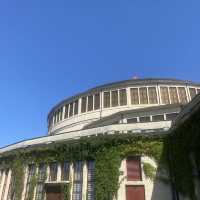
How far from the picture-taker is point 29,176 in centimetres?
2328

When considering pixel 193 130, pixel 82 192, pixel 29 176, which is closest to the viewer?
pixel 193 130

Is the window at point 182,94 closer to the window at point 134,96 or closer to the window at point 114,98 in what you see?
the window at point 134,96

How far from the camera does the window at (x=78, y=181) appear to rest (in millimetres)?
20019

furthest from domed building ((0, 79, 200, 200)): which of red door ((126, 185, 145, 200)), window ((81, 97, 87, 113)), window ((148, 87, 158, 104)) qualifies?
window ((81, 97, 87, 113))

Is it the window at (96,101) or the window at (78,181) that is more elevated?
the window at (96,101)

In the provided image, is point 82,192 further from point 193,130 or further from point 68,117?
point 68,117

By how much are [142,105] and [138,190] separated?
19035 mm

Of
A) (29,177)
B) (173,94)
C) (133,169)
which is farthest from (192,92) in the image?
(29,177)

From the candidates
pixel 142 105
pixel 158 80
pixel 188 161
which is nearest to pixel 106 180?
pixel 188 161

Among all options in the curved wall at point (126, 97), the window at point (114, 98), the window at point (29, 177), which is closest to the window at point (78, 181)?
the window at point (29, 177)

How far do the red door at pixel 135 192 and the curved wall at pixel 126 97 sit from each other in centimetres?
1838

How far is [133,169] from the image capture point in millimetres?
19375

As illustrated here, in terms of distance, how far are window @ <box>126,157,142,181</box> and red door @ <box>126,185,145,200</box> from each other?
1.94 feet

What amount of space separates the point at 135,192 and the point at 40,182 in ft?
28.5
